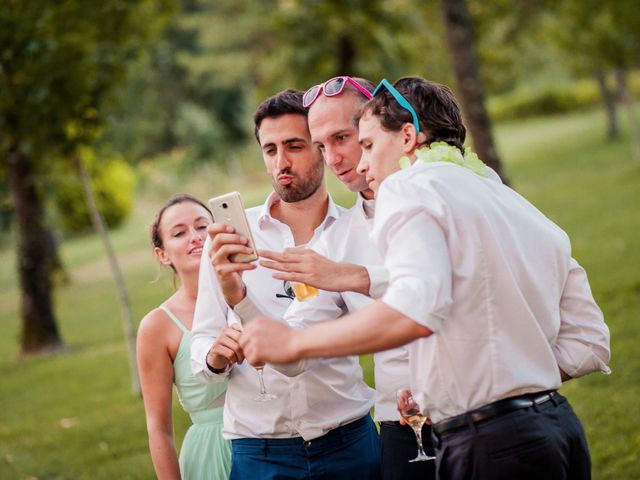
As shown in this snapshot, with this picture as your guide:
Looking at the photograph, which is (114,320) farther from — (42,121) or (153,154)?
(153,154)

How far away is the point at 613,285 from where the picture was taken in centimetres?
1240

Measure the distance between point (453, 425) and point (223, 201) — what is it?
106cm

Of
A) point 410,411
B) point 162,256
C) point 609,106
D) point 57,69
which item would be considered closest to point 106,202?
point 609,106

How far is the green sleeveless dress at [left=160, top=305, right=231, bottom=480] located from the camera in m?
4.23

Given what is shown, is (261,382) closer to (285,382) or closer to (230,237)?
(285,382)

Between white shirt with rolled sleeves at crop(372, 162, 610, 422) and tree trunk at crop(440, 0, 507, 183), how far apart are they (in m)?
9.29

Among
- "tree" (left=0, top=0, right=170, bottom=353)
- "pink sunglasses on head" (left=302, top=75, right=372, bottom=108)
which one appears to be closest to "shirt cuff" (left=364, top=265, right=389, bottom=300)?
"pink sunglasses on head" (left=302, top=75, right=372, bottom=108)

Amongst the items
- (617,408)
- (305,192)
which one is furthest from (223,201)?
(617,408)

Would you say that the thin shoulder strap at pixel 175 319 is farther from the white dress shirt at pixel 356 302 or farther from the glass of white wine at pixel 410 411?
the glass of white wine at pixel 410 411

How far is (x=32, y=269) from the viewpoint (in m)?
16.6

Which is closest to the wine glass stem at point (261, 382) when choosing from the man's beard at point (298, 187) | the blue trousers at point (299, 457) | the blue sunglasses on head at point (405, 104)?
the blue trousers at point (299, 457)

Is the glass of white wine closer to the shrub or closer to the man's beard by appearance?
the man's beard

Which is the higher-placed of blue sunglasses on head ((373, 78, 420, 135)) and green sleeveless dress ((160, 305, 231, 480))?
blue sunglasses on head ((373, 78, 420, 135))

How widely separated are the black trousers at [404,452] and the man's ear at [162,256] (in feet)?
4.95
